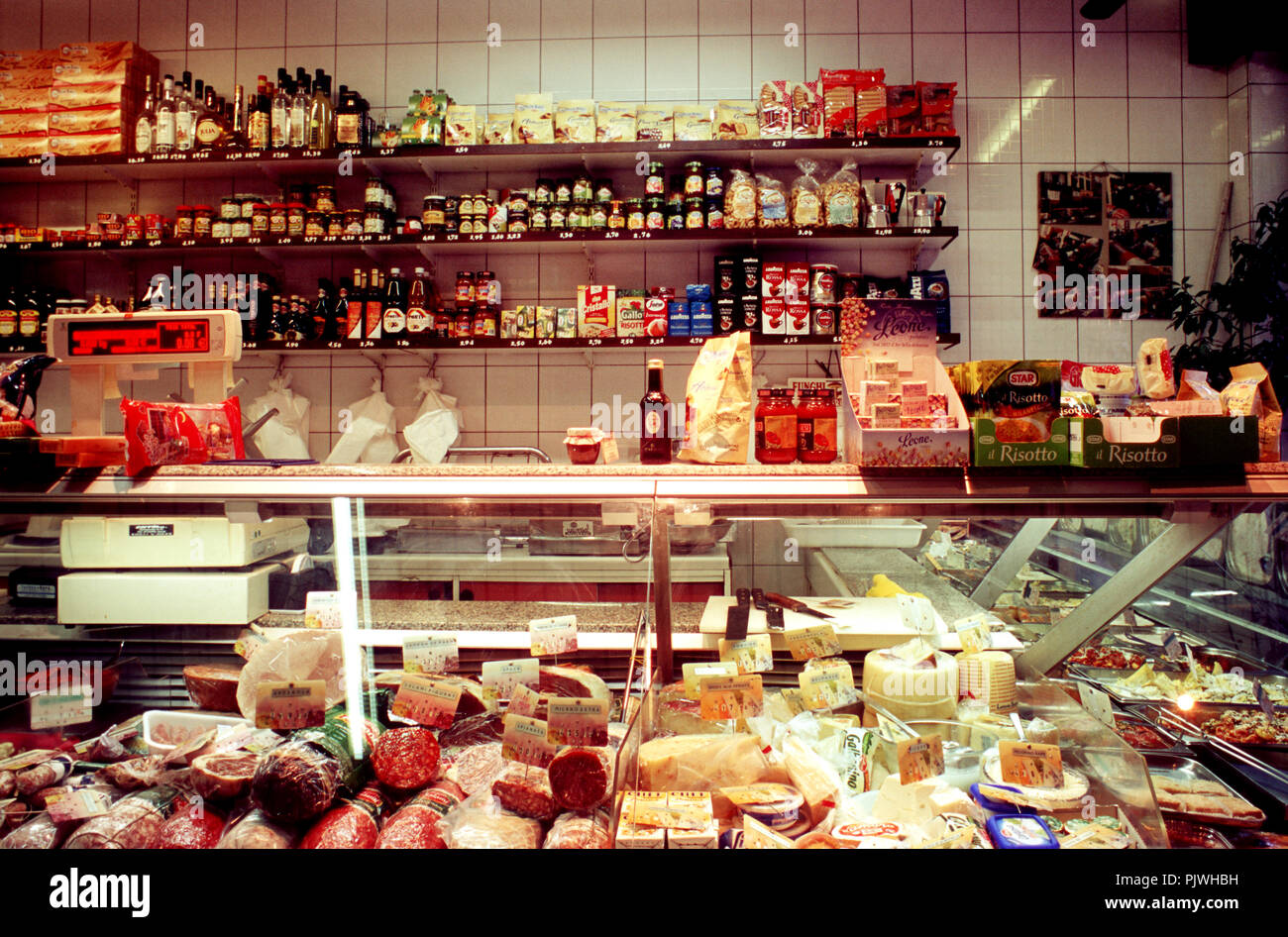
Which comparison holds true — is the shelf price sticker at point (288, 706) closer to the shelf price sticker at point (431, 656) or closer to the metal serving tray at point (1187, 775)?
the shelf price sticker at point (431, 656)

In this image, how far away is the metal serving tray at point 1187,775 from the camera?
1364mm

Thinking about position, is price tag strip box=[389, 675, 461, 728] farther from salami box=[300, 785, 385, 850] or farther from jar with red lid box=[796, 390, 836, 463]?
jar with red lid box=[796, 390, 836, 463]

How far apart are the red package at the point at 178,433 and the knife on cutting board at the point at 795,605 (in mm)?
1362

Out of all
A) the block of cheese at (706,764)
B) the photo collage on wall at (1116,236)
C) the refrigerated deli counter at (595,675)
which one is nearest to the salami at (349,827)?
the refrigerated deli counter at (595,675)

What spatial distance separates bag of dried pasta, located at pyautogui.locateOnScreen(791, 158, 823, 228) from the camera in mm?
3531

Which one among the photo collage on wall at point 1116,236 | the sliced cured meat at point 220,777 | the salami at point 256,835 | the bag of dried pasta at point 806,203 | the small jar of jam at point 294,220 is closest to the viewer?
the salami at point 256,835

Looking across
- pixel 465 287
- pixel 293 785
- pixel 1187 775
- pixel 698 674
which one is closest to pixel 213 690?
pixel 293 785

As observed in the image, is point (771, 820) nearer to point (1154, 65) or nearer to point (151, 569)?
point (151, 569)

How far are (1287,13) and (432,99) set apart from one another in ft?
13.7

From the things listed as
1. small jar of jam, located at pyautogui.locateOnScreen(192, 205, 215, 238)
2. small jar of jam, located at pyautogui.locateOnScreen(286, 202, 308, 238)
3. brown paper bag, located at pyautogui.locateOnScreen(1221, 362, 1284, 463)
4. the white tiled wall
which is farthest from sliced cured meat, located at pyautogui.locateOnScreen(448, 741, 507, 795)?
small jar of jam, located at pyautogui.locateOnScreen(192, 205, 215, 238)

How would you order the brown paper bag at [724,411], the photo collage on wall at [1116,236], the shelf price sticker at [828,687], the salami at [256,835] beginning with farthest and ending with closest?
the photo collage on wall at [1116,236]
the shelf price sticker at [828,687]
the brown paper bag at [724,411]
the salami at [256,835]

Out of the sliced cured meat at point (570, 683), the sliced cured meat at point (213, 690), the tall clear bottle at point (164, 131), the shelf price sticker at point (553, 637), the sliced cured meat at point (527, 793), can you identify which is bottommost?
the sliced cured meat at point (527, 793)

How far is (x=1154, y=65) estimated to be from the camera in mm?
3926
